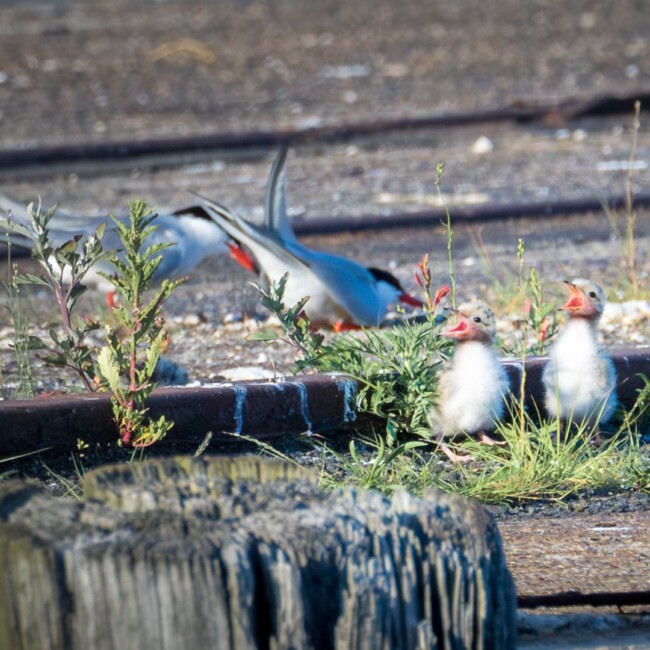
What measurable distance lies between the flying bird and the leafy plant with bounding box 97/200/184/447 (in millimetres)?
1725

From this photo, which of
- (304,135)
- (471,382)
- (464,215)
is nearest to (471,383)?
(471,382)

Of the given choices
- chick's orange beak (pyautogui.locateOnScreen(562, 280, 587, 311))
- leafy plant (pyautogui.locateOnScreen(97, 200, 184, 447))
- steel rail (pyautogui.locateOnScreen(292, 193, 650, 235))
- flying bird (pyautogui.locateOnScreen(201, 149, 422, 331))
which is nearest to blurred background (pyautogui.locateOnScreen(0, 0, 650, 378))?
steel rail (pyautogui.locateOnScreen(292, 193, 650, 235))

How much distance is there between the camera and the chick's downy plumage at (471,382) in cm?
355

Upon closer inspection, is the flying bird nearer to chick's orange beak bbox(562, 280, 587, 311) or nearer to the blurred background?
the blurred background

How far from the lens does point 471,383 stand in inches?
140

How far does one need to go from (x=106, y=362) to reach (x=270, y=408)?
21.8 inches

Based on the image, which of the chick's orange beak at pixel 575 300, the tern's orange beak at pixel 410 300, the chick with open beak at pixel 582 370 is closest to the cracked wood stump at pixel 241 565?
the chick with open beak at pixel 582 370

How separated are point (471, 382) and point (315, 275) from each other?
192cm

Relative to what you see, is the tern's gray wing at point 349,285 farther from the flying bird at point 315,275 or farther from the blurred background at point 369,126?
the blurred background at point 369,126

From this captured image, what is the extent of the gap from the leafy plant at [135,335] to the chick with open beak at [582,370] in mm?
1212

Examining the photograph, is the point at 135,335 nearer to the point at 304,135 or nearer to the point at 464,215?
the point at 464,215

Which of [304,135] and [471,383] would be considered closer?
[471,383]

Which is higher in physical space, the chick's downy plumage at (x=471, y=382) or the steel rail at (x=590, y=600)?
the chick's downy plumage at (x=471, y=382)

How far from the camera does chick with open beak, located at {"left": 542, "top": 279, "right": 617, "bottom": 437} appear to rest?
3.63 m
